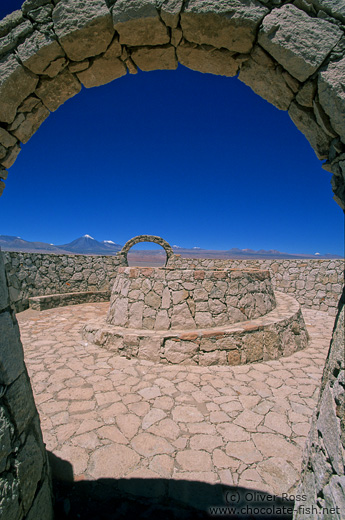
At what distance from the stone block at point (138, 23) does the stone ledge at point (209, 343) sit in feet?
13.9

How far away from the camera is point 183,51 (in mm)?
1902

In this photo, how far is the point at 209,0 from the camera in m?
1.62

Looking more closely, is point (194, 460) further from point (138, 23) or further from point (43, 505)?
point (138, 23)

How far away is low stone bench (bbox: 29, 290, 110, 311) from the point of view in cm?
913

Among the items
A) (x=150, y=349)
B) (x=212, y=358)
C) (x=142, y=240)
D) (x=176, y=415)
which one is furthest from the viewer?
(x=142, y=240)

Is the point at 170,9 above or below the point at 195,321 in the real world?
above

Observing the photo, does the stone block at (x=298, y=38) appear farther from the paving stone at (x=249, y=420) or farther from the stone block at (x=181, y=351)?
the stone block at (x=181, y=351)

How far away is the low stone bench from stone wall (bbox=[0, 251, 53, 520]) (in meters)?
Answer: 8.25

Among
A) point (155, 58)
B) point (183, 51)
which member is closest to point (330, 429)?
point (183, 51)

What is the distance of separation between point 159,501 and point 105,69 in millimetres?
3757

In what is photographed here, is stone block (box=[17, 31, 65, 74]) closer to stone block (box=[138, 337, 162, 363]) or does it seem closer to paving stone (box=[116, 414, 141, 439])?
paving stone (box=[116, 414, 141, 439])

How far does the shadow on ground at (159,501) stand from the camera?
201 centimetres

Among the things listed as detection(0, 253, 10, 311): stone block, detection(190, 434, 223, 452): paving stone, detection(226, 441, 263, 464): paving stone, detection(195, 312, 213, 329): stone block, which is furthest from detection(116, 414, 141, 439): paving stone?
detection(195, 312, 213, 329): stone block

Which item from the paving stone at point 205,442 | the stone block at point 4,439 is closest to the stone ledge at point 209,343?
the paving stone at point 205,442
